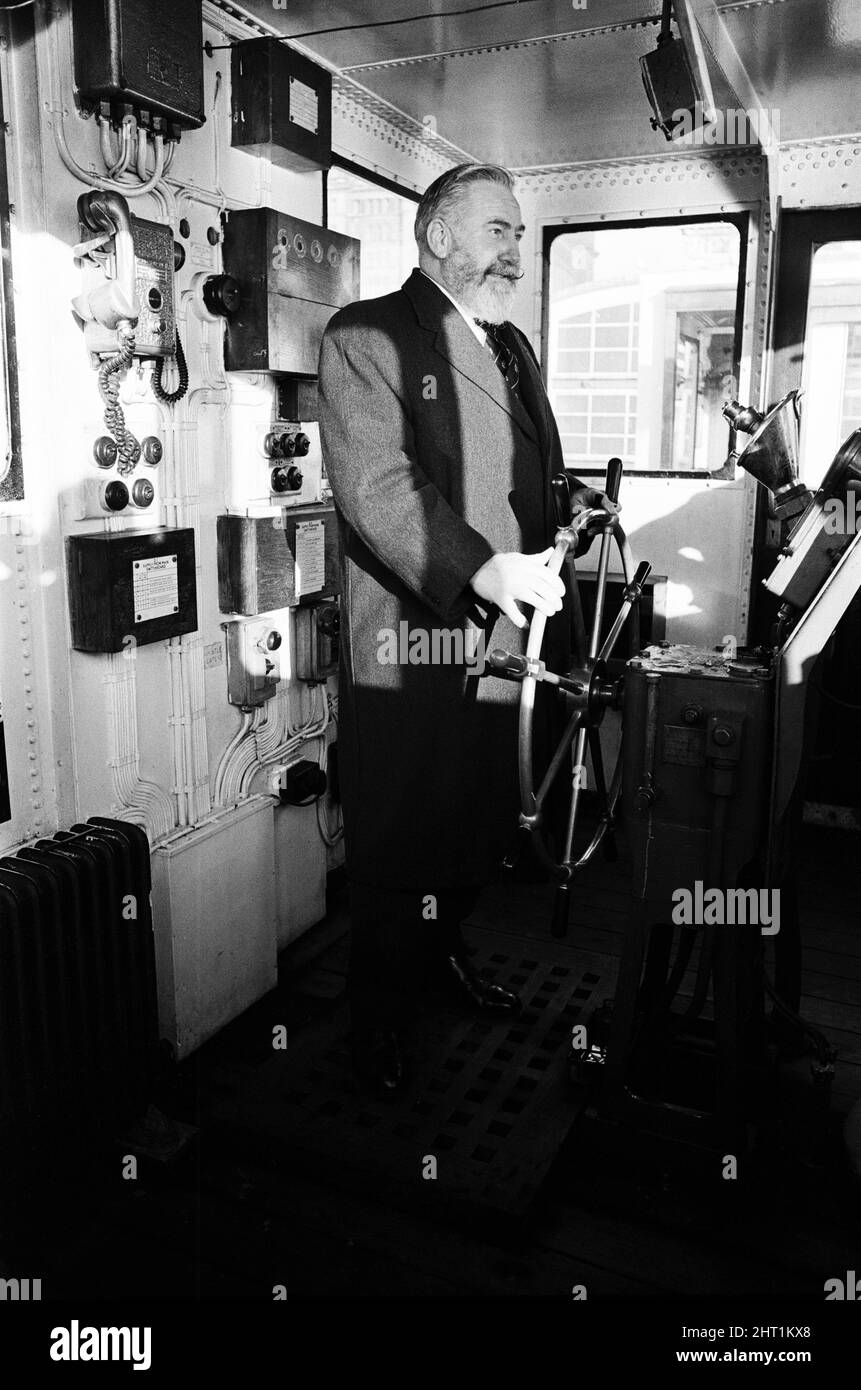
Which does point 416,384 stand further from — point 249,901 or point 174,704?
point 249,901

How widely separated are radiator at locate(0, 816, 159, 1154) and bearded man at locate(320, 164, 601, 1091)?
0.48 meters

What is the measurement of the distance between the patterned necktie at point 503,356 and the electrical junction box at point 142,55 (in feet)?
2.53

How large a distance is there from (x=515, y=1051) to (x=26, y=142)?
220 centimetres

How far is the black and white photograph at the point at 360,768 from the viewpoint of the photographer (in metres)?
1.89

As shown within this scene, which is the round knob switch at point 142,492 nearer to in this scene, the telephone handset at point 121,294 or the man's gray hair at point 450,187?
the telephone handset at point 121,294

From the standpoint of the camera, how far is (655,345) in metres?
6.12

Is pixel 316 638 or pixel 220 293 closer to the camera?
pixel 220 293

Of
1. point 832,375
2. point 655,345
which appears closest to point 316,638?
point 832,375

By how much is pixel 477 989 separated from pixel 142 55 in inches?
88.1

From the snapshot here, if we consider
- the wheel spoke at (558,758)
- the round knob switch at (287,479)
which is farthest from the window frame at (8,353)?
the wheel spoke at (558,758)

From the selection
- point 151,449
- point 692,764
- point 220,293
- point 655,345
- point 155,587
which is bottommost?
point 692,764

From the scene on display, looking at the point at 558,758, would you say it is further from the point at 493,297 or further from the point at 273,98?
the point at 273,98
